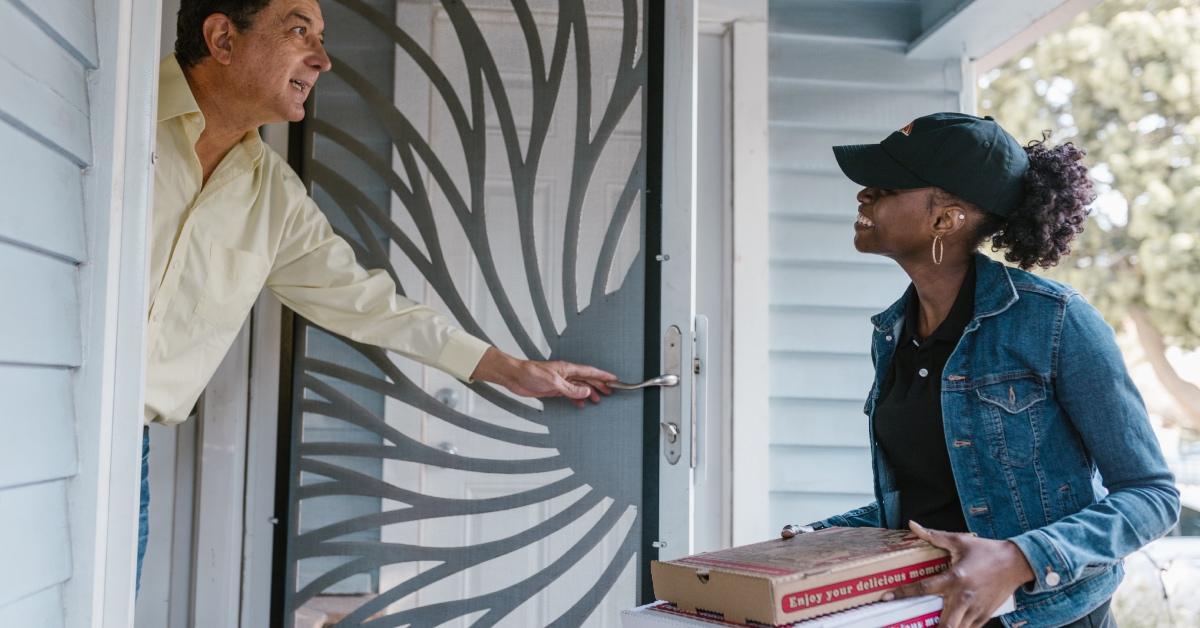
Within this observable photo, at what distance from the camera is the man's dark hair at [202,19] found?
6.64 feet

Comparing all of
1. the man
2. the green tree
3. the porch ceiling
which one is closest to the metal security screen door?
the man

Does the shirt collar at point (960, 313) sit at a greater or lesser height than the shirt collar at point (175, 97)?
lesser

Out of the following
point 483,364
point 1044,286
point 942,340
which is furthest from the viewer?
point 483,364

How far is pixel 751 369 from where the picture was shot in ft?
10.6

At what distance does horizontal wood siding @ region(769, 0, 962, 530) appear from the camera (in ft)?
10.8

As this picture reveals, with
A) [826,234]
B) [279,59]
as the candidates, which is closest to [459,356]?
[279,59]

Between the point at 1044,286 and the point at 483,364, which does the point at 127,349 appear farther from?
the point at 1044,286

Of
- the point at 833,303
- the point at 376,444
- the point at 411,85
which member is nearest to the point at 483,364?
the point at 376,444

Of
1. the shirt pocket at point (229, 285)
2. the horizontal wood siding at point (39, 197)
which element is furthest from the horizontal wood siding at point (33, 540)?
the shirt pocket at point (229, 285)

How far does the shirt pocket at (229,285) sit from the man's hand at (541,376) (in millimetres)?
511

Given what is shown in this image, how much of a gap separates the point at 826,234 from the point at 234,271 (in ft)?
6.50

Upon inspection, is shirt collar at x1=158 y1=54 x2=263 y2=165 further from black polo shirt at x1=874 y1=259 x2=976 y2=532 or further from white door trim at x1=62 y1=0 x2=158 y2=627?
black polo shirt at x1=874 y1=259 x2=976 y2=532

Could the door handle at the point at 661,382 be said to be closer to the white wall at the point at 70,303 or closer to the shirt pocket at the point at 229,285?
the shirt pocket at the point at 229,285

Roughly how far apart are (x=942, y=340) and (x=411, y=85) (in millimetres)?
1414
